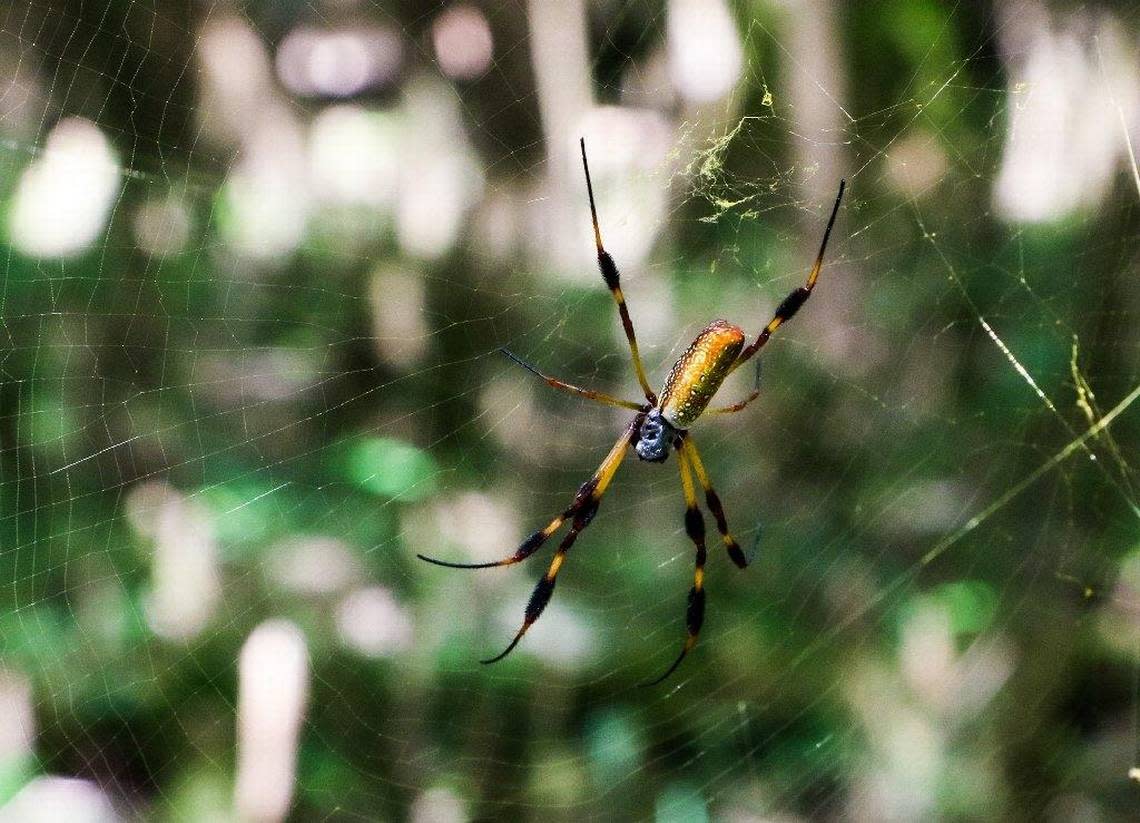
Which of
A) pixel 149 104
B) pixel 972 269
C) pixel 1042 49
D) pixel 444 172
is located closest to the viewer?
pixel 149 104

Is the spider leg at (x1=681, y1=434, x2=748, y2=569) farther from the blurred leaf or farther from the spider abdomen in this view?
the blurred leaf

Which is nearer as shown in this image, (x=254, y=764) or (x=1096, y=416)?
(x=254, y=764)

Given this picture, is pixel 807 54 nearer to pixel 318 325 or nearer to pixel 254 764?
pixel 318 325

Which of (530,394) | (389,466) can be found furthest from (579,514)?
(530,394)

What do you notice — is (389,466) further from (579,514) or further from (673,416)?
(673,416)

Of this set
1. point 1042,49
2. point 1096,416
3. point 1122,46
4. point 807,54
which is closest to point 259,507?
point 807,54

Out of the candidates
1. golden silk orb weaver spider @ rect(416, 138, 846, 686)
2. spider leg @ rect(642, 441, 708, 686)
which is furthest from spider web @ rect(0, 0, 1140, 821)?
spider leg @ rect(642, 441, 708, 686)

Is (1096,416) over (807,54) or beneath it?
beneath
